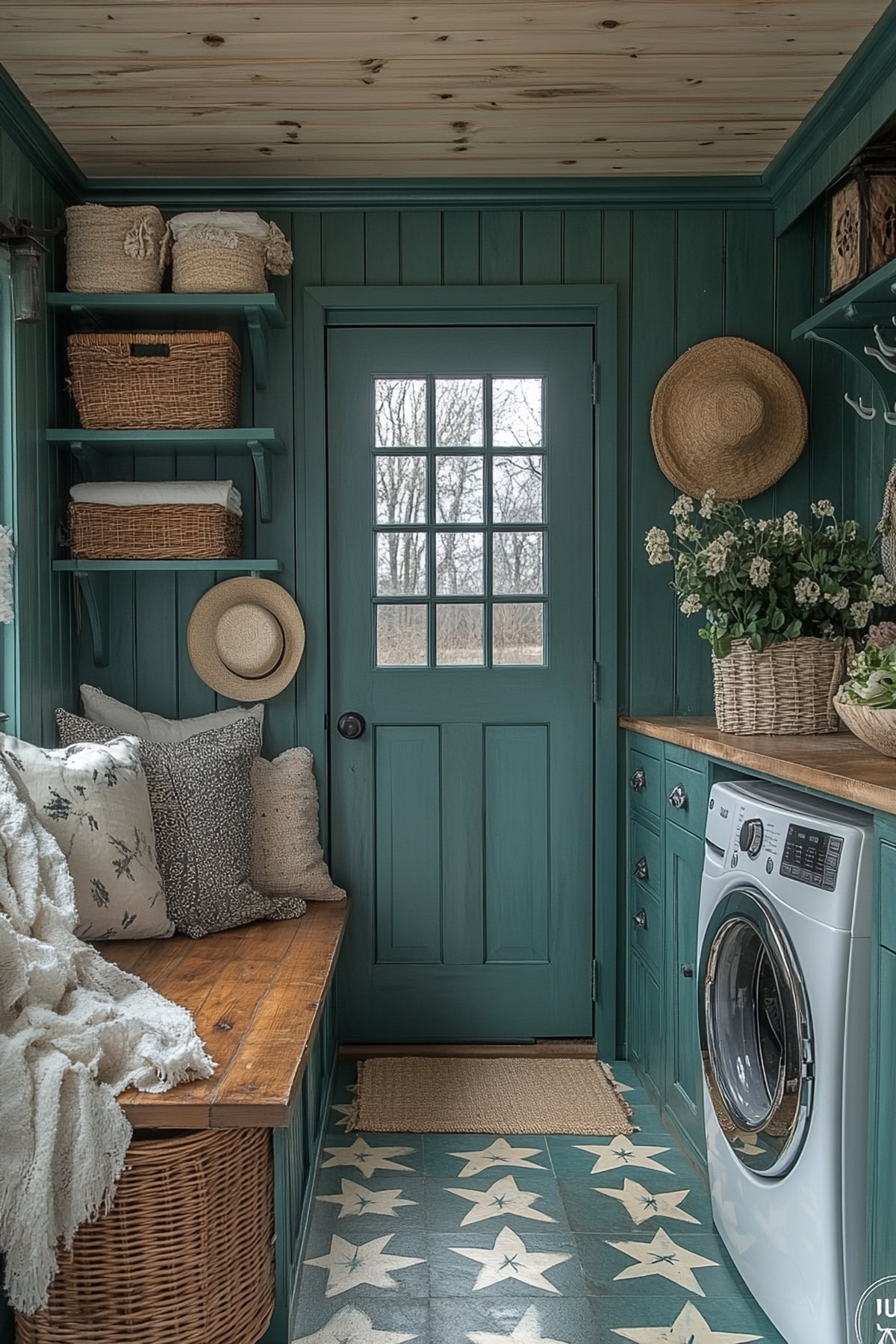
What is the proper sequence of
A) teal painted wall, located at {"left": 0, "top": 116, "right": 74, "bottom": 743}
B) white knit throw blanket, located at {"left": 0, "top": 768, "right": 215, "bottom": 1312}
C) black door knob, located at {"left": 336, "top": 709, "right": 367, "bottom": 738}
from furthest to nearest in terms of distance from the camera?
1. black door knob, located at {"left": 336, "top": 709, "right": 367, "bottom": 738}
2. teal painted wall, located at {"left": 0, "top": 116, "right": 74, "bottom": 743}
3. white knit throw blanket, located at {"left": 0, "top": 768, "right": 215, "bottom": 1312}

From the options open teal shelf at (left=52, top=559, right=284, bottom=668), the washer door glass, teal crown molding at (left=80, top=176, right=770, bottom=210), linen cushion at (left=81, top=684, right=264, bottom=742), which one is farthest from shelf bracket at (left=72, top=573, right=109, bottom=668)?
the washer door glass

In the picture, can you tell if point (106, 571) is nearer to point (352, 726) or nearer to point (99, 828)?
point (352, 726)

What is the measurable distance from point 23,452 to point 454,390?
1.19 m

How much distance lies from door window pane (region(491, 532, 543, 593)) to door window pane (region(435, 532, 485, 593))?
Answer: 0.04 m

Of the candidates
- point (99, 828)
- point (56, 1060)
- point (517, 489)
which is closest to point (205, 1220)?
point (56, 1060)

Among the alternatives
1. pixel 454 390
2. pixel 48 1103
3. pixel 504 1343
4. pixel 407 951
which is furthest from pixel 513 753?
pixel 48 1103

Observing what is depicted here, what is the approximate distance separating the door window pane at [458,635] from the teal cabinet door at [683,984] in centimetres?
82

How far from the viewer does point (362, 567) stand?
10.4ft

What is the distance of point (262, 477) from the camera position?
3.05 metres

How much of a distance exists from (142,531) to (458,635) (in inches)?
36.3

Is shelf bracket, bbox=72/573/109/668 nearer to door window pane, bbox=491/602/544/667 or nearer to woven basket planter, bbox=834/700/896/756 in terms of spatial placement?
door window pane, bbox=491/602/544/667

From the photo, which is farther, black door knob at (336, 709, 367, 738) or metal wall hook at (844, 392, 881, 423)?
black door knob at (336, 709, 367, 738)

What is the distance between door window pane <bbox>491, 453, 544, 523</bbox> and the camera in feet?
10.4

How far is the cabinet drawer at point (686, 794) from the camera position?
2.36 m
